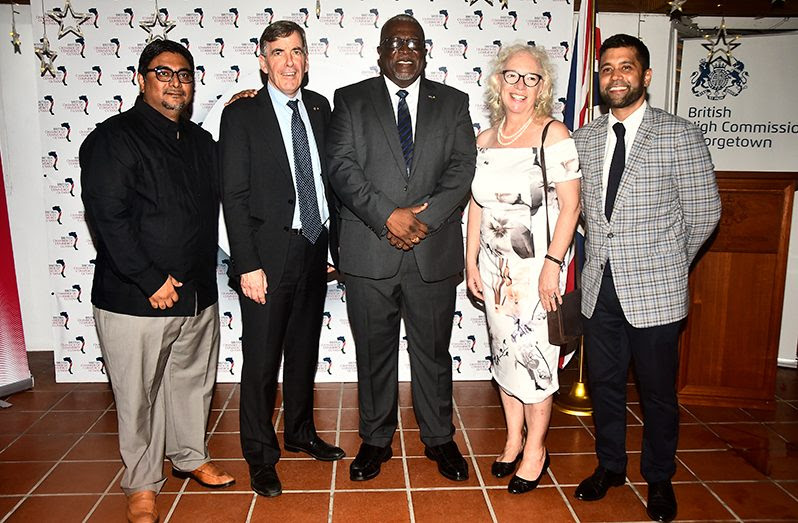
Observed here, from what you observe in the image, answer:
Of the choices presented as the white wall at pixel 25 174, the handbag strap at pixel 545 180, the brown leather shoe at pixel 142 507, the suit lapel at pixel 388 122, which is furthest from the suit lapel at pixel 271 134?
the white wall at pixel 25 174

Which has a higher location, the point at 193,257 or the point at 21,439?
the point at 193,257

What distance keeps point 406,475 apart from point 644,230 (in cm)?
164

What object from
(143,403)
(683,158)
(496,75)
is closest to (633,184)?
(683,158)

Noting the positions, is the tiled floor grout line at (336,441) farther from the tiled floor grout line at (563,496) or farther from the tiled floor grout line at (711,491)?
the tiled floor grout line at (711,491)

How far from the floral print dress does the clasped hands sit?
312 mm

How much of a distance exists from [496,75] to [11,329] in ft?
12.0

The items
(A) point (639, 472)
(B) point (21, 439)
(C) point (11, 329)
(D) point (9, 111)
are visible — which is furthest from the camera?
(D) point (9, 111)

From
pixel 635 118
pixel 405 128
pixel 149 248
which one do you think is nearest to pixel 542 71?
pixel 635 118

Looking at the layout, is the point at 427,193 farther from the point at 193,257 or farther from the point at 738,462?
the point at 738,462

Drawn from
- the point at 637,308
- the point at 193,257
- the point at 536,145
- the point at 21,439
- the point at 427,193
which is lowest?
the point at 21,439

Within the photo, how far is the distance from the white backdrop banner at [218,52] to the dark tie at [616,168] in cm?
168

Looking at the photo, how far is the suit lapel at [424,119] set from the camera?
276 cm

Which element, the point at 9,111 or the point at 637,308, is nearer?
the point at 637,308

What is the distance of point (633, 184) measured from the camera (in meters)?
2.51
